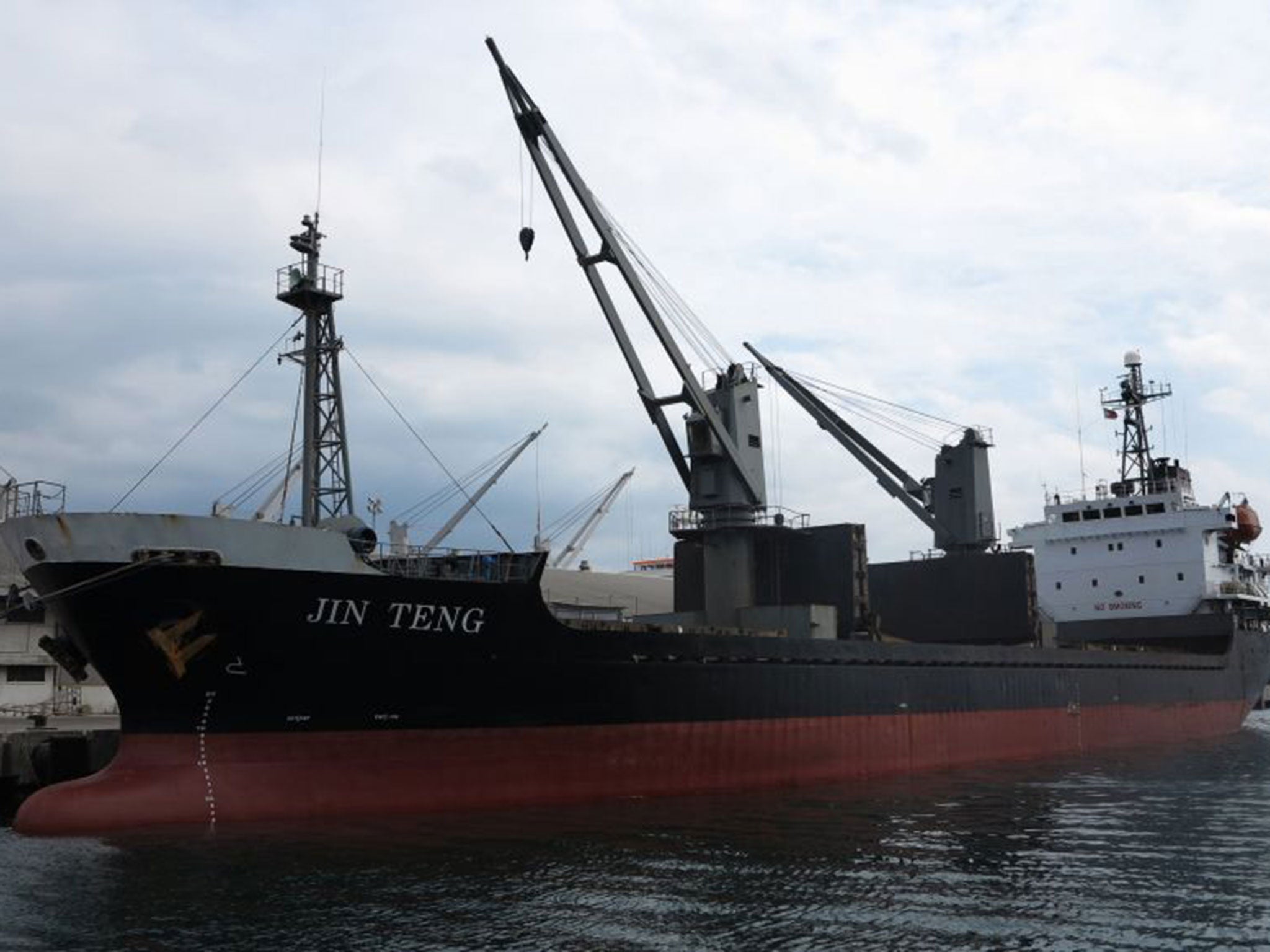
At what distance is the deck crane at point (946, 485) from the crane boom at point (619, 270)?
7.72 m

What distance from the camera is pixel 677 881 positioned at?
535 inches

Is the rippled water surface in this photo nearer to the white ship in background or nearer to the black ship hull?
the black ship hull

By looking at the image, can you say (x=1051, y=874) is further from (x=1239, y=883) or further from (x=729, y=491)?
(x=729, y=491)

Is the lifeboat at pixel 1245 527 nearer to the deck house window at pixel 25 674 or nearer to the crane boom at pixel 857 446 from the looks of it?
the crane boom at pixel 857 446

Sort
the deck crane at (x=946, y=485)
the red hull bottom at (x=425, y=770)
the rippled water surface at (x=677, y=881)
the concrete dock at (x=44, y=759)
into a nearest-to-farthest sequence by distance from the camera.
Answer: the rippled water surface at (x=677, y=881), the red hull bottom at (x=425, y=770), the concrete dock at (x=44, y=759), the deck crane at (x=946, y=485)

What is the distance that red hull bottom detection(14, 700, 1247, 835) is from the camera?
17.1m

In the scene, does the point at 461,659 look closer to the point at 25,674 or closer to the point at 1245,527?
the point at 25,674

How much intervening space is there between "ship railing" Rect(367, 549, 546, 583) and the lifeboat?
33.6m

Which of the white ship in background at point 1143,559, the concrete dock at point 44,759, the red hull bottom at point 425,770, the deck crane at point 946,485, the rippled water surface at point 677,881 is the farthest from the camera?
the white ship in background at point 1143,559

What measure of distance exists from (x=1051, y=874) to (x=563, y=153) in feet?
62.5

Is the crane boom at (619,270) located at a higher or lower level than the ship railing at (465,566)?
higher

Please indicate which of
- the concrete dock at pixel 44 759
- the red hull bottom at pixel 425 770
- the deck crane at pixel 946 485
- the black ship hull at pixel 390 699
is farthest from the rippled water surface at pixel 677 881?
the deck crane at pixel 946 485

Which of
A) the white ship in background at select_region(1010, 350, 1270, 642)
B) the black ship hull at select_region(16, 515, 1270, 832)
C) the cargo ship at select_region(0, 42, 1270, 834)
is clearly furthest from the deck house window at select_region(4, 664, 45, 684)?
the white ship in background at select_region(1010, 350, 1270, 642)

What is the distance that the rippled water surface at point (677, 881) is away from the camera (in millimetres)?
11266
